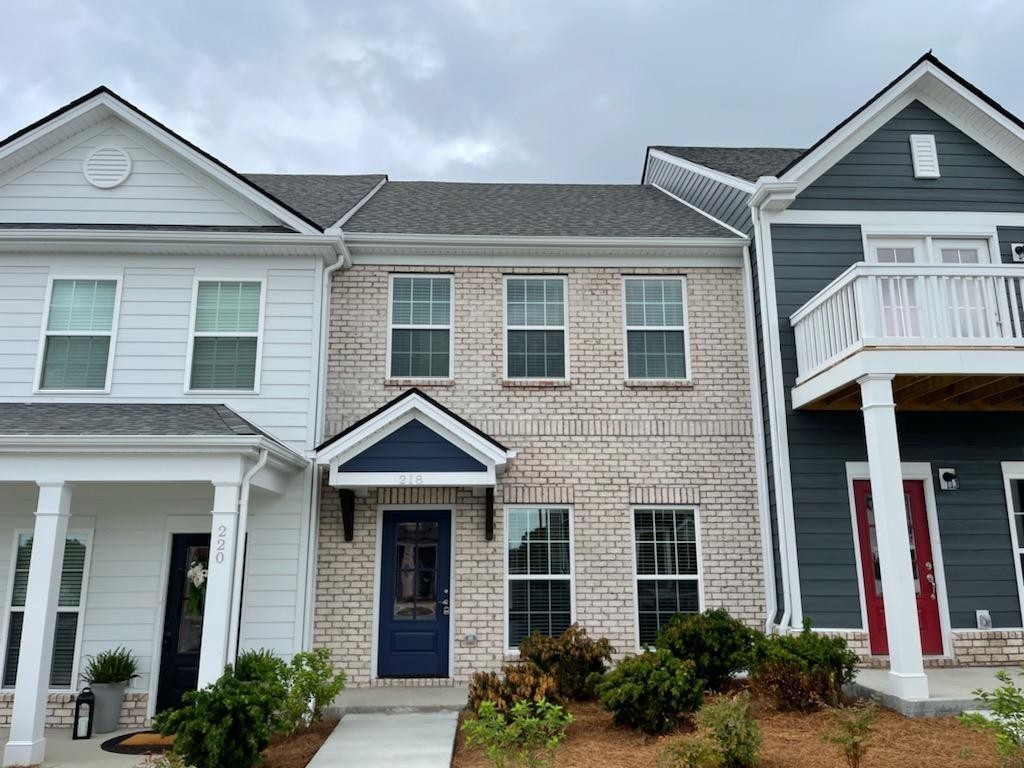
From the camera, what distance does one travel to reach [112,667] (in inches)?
329

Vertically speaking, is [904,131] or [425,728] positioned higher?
[904,131]

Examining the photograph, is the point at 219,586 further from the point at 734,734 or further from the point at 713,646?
the point at 713,646

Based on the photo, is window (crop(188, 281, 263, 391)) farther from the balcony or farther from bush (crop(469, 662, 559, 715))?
the balcony

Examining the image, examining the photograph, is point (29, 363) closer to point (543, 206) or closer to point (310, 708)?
point (310, 708)

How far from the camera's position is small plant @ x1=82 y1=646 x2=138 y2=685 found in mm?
8305

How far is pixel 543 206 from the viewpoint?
40.1ft

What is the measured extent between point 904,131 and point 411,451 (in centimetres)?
828

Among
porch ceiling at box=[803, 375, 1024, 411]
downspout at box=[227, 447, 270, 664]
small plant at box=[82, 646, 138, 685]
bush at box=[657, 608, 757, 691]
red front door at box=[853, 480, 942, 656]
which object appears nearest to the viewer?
downspout at box=[227, 447, 270, 664]

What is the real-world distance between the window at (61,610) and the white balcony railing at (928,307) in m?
9.45

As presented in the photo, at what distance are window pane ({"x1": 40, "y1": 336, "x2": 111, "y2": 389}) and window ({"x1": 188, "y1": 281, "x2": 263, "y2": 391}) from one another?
1181mm

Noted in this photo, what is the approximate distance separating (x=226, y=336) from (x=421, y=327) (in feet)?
8.54

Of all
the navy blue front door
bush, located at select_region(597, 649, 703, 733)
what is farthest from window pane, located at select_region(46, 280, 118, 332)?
bush, located at select_region(597, 649, 703, 733)

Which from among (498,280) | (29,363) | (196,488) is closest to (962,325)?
(498,280)

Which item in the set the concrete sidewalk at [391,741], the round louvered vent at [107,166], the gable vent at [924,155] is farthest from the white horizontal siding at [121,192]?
the gable vent at [924,155]
